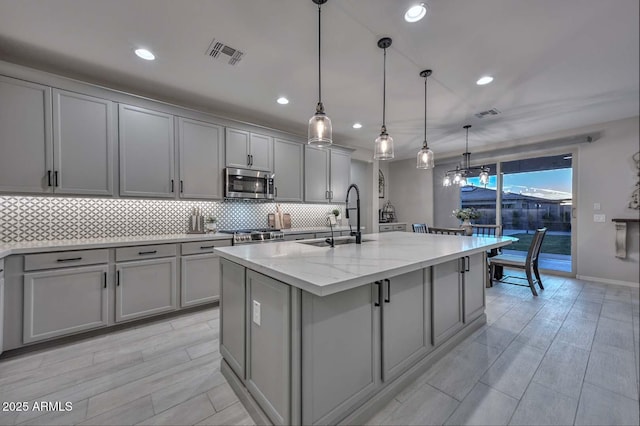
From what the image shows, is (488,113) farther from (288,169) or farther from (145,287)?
(145,287)

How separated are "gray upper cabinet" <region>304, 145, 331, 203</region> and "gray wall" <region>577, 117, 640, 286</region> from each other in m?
4.46

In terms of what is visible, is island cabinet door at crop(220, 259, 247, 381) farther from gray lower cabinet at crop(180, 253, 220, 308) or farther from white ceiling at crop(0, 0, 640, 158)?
white ceiling at crop(0, 0, 640, 158)

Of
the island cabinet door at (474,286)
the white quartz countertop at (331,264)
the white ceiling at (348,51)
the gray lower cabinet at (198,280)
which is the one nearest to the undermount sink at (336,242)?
the white quartz countertop at (331,264)

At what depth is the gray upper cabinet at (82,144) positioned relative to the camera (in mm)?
2520

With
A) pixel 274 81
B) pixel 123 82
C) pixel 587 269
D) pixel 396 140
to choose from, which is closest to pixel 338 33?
pixel 274 81

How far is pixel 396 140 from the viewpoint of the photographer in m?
5.39

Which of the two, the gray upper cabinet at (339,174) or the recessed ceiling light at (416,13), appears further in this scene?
the gray upper cabinet at (339,174)

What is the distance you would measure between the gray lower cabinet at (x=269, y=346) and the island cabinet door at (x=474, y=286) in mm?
1893

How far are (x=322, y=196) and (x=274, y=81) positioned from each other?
7.52 ft

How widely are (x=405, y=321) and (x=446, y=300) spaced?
63 centimetres

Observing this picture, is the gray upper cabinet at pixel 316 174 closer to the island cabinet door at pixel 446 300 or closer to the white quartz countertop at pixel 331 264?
the white quartz countertop at pixel 331 264

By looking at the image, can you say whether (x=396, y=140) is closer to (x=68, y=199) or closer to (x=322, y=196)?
(x=322, y=196)

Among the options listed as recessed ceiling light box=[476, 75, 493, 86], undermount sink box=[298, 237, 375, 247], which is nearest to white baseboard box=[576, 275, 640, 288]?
recessed ceiling light box=[476, 75, 493, 86]

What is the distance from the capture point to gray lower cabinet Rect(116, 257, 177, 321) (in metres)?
2.61
